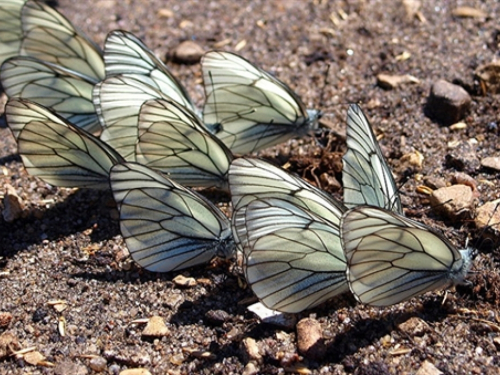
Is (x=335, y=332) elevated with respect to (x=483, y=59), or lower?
lower

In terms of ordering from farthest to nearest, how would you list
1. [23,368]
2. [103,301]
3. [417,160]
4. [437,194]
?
[417,160], [437,194], [103,301], [23,368]

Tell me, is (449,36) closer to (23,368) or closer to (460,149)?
(460,149)

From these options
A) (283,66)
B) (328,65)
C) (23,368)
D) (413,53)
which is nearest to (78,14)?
(283,66)

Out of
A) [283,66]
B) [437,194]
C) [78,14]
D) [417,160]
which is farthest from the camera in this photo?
[78,14]

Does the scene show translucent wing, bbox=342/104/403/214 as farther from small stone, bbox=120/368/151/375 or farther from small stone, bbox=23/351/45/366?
small stone, bbox=23/351/45/366

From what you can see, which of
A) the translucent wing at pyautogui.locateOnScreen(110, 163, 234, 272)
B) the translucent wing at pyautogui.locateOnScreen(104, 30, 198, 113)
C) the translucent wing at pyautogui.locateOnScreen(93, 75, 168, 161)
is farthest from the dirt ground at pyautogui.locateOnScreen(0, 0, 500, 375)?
the translucent wing at pyautogui.locateOnScreen(104, 30, 198, 113)

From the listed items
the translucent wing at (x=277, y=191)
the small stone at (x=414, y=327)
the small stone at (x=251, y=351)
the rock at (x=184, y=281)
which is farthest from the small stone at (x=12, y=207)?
the small stone at (x=414, y=327)

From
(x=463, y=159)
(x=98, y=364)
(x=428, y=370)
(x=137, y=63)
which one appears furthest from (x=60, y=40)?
(x=428, y=370)
